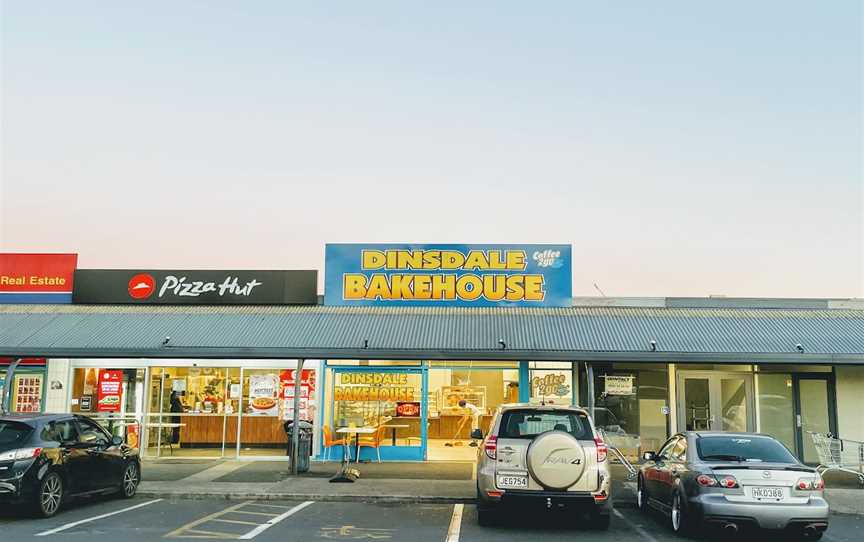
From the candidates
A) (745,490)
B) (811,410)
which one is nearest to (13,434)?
(745,490)

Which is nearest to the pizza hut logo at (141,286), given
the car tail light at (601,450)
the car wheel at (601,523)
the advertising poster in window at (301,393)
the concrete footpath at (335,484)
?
the advertising poster in window at (301,393)

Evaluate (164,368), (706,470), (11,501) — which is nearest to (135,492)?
(11,501)

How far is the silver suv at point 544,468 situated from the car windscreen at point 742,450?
1407 mm

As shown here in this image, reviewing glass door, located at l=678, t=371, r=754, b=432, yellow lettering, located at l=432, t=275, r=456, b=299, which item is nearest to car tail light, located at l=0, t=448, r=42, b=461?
yellow lettering, located at l=432, t=275, r=456, b=299

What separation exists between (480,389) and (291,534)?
30.7ft

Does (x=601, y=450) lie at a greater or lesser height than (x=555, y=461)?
greater

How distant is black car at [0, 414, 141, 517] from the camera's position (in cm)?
1095

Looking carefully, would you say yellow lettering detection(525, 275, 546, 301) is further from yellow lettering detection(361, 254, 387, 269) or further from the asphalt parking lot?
the asphalt parking lot

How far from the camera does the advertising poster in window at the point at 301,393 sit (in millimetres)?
18781

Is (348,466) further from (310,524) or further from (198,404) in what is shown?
(310,524)

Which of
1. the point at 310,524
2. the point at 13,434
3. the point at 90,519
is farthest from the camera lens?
the point at 13,434

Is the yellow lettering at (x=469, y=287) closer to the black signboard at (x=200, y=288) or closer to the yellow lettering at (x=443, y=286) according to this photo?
the yellow lettering at (x=443, y=286)

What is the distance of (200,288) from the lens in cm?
1998

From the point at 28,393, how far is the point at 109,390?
205 centimetres
